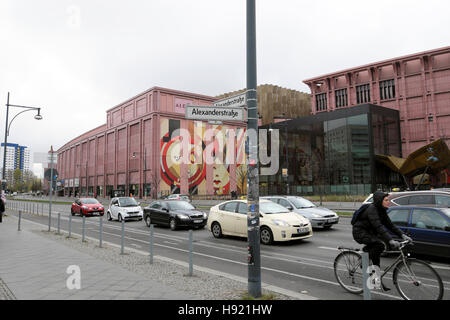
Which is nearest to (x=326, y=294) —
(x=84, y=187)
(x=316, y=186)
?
Answer: (x=316, y=186)

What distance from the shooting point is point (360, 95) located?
68.2 meters

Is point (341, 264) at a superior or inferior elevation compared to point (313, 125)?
inferior

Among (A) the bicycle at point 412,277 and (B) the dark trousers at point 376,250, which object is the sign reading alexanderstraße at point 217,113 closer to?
(B) the dark trousers at point 376,250

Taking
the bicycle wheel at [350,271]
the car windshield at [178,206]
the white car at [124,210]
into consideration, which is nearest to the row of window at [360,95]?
the white car at [124,210]

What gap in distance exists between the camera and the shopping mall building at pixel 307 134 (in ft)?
164

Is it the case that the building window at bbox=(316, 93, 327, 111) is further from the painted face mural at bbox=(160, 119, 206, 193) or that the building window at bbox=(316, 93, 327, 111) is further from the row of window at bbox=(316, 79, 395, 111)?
the painted face mural at bbox=(160, 119, 206, 193)

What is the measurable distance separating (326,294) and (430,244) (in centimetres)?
361

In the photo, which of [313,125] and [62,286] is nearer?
[62,286]

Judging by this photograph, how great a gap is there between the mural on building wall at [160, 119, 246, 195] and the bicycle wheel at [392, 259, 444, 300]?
61626 millimetres

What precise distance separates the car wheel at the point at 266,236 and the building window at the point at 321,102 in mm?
67558

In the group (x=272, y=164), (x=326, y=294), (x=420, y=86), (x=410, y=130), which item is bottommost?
(x=326, y=294)

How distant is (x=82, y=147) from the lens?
9675cm
